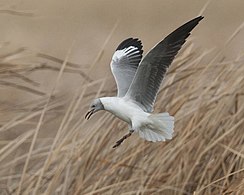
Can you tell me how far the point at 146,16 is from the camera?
7539 mm

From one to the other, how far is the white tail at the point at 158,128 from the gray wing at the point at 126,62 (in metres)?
0.17

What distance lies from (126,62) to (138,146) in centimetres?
22

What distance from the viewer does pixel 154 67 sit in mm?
2496

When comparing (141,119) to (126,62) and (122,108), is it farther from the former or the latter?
(126,62)

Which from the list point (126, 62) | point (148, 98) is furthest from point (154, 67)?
point (126, 62)

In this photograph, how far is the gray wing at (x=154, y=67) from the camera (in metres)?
2.44

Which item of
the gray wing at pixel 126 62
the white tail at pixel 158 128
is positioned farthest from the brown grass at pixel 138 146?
the white tail at pixel 158 128

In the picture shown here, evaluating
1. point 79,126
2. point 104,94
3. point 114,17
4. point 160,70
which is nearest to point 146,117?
point 160,70

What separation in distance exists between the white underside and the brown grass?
0.73ft

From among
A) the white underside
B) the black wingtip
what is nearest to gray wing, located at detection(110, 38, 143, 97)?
the black wingtip

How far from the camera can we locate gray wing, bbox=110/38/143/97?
268cm

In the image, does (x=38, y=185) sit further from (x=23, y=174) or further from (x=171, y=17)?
(x=171, y=17)

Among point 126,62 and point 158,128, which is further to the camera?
point 126,62

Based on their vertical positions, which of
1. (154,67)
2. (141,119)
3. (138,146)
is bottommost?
(138,146)
